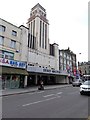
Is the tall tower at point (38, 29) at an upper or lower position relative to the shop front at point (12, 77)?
upper

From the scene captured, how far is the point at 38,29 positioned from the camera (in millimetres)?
40688

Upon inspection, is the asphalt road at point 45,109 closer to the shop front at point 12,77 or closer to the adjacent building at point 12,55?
the shop front at point 12,77

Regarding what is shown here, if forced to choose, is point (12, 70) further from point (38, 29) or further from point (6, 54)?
point (38, 29)

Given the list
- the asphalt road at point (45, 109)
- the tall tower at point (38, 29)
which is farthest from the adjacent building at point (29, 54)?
the asphalt road at point (45, 109)

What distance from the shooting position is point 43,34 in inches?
1668

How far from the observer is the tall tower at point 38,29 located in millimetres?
39312

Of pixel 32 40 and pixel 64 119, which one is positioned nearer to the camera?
pixel 64 119

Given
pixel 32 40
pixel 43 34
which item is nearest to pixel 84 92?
pixel 32 40

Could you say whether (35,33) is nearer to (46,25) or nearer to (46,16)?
(46,25)

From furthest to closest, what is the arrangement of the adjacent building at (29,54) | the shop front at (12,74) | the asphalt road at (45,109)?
the adjacent building at (29,54) < the shop front at (12,74) < the asphalt road at (45,109)

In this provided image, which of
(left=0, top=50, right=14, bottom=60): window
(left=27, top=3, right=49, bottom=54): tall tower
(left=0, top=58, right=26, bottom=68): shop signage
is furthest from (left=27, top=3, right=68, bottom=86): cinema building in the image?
(left=0, top=50, right=14, bottom=60): window

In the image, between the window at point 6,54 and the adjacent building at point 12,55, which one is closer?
the adjacent building at point 12,55

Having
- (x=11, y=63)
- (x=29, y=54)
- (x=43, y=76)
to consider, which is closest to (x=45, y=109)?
(x=11, y=63)

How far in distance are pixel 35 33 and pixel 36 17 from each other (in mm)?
4272
